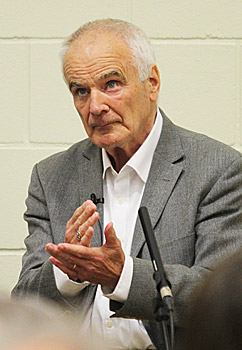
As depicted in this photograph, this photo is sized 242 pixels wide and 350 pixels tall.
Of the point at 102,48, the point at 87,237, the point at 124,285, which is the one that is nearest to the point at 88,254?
the point at 87,237

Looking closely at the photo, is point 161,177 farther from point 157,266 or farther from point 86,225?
point 157,266

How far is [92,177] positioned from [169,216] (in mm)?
320

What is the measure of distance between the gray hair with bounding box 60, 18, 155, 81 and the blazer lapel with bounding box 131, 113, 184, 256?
0.71ft

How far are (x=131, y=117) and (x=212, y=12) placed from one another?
97 centimetres

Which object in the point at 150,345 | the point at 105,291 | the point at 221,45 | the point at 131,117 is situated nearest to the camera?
the point at 105,291

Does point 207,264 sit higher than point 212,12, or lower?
lower

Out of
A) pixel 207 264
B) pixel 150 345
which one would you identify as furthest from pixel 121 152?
pixel 150 345

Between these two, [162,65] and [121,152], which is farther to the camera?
[162,65]

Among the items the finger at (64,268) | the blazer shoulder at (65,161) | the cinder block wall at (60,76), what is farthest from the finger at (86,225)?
the cinder block wall at (60,76)

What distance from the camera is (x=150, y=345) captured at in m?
2.03

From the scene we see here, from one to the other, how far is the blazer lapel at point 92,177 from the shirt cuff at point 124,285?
0.27 m

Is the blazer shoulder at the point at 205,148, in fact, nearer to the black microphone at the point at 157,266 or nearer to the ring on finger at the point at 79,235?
the ring on finger at the point at 79,235

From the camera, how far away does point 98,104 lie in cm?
215

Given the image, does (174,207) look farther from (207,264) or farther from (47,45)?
(47,45)
